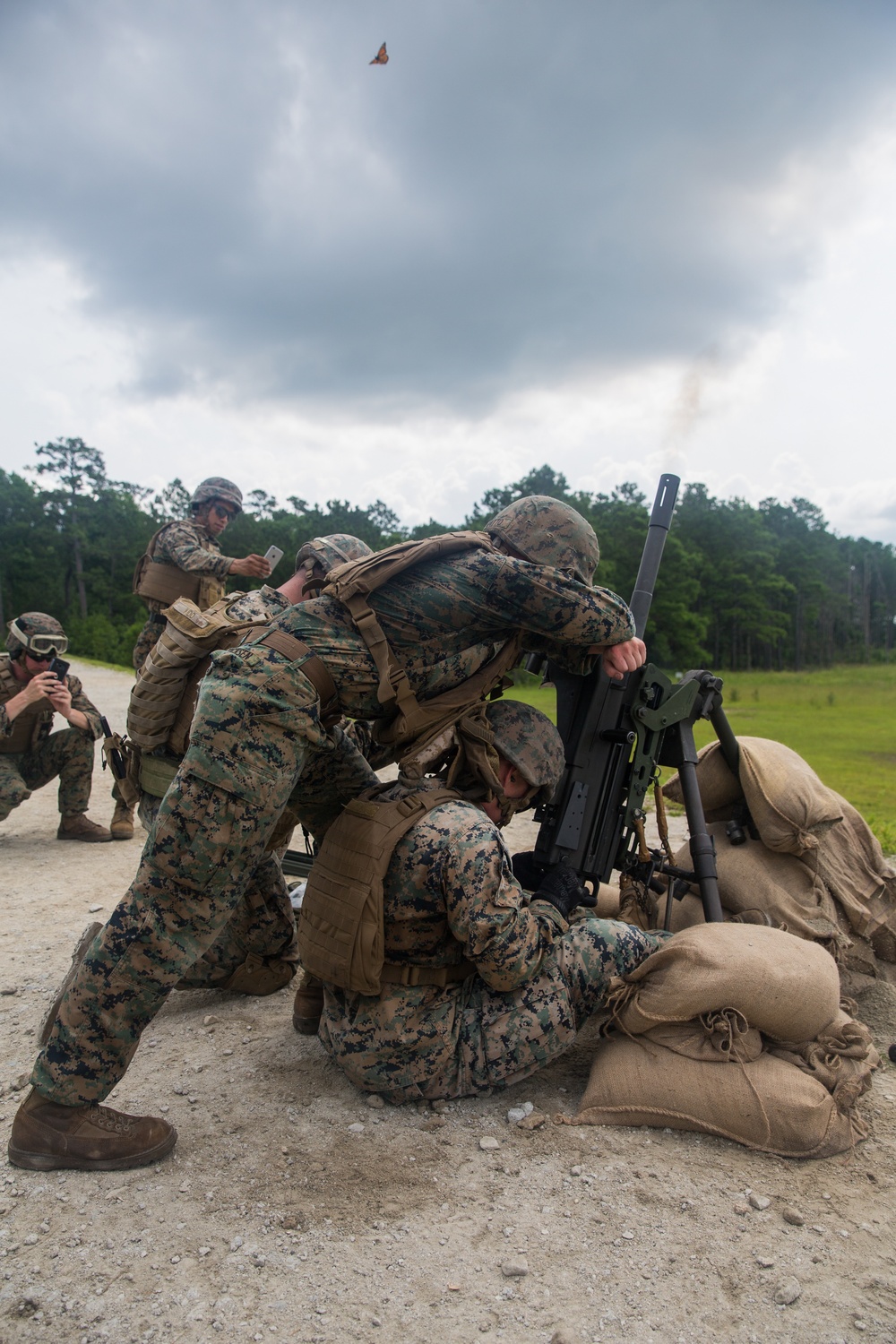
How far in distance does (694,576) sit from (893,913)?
1775 inches

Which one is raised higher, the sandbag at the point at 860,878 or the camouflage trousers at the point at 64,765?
the camouflage trousers at the point at 64,765

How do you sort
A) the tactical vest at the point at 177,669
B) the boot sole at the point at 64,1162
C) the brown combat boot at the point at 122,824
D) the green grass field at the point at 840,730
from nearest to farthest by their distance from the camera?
the boot sole at the point at 64,1162, the tactical vest at the point at 177,669, the brown combat boot at the point at 122,824, the green grass field at the point at 840,730

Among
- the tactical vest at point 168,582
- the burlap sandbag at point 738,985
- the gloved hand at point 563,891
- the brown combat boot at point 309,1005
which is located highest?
the tactical vest at point 168,582

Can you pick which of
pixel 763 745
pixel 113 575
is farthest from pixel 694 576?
pixel 763 745

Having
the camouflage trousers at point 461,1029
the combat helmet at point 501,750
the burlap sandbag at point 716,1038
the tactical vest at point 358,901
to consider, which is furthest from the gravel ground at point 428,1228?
the combat helmet at point 501,750

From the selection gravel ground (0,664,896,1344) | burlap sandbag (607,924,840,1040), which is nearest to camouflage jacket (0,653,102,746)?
gravel ground (0,664,896,1344)

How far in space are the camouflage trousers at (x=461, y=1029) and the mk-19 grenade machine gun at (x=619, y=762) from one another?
74 centimetres

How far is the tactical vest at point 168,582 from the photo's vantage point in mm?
6562

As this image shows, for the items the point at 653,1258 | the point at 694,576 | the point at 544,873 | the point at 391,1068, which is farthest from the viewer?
the point at 694,576

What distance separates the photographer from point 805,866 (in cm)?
384

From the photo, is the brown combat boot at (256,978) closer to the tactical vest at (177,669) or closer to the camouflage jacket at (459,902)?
the tactical vest at (177,669)

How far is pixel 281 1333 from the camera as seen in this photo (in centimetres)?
194

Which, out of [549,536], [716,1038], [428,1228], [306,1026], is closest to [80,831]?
[306,1026]

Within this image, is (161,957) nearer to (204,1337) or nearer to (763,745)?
(204,1337)
